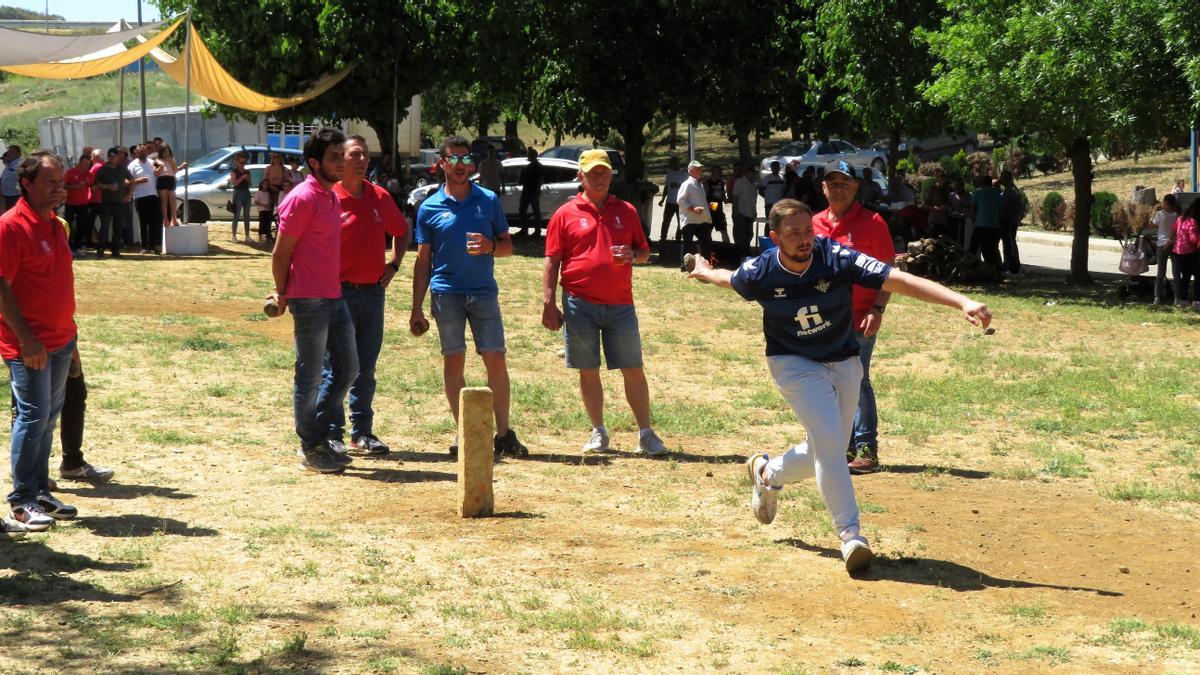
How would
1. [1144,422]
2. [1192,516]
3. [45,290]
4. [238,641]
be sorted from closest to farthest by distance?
[238,641], [45,290], [1192,516], [1144,422]

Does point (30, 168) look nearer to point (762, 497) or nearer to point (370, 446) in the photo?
point (370, 446)

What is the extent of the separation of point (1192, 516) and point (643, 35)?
770 inches

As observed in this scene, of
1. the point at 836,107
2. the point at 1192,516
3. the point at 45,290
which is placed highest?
the point at 836,107

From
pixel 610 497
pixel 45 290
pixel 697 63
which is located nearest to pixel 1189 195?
pixel 697 63

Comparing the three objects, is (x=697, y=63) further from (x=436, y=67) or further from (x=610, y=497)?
(x=610, y=497)

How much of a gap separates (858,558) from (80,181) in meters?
17.8

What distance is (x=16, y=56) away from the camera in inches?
819

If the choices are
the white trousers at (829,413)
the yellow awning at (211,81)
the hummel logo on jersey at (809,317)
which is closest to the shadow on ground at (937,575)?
the white trousers at (829,413)

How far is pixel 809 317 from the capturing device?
6.74 m

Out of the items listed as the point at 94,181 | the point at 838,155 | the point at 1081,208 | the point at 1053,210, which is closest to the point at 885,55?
the point at 1081,208

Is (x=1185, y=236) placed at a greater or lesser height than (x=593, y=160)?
lesser

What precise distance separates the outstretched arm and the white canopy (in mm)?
16939

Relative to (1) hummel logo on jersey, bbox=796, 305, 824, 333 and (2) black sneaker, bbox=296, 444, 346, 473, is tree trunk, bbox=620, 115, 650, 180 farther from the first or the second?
(1) hummel logo on jersey, bbox=796, 305, 824, 333

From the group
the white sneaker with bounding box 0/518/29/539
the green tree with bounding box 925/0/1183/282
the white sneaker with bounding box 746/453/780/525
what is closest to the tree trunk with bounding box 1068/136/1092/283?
the green tree with bounding box 925/0/1183/282
